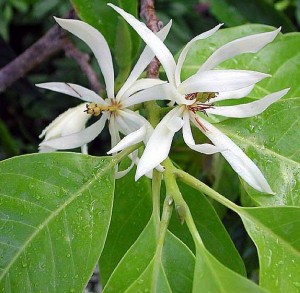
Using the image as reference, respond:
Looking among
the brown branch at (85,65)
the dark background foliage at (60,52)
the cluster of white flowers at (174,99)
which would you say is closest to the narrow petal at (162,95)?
the cluster of white flowers at (174,99)

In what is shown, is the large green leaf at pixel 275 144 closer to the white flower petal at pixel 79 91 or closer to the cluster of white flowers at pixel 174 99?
the cluster of white flowers at pixel 174 99

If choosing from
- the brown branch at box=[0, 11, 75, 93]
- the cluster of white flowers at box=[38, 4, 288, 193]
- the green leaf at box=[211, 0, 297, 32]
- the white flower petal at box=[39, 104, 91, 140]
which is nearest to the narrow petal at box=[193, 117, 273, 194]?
the cluster of white flowers at box=[38, 4, 288, 193]

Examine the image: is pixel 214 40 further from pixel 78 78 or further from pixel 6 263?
pixel 78 78

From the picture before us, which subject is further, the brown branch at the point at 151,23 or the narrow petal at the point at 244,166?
the brown branch at the point at 151,23

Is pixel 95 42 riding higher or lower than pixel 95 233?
higher

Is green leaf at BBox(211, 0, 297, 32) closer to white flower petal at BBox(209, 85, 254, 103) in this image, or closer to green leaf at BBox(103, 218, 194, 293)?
white flower petal at BBox(209, 85, 254, 103)

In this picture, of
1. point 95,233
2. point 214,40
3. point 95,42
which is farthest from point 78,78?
point 95,233

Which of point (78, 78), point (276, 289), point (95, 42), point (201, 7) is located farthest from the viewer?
point (201, 7)
